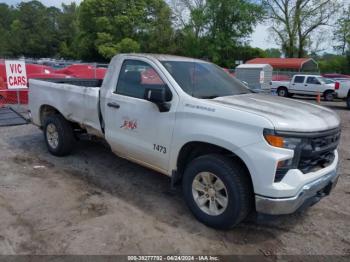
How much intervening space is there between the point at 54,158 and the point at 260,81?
1271 centimetres

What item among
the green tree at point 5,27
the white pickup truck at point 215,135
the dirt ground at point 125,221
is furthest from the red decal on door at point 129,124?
the green tree at point 5,27

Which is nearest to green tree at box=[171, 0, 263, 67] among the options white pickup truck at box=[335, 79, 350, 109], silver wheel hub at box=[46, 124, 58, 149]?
white pickup truck at box=[335, 79, 350, 109]

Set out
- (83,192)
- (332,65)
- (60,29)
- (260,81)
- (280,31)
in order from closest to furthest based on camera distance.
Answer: (83,192) → (260,81) → (332,65) → (280,31) → (60,29)

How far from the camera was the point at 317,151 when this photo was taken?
337 cm

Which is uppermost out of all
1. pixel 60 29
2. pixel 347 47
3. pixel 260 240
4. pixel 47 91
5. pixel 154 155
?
pixel 60 29

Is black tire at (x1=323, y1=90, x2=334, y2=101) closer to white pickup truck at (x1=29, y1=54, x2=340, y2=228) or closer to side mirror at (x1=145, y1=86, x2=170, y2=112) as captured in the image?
white pickup truck at (x1=29, y1=54, x2=340, y2=228)

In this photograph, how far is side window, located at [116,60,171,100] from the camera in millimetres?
4262

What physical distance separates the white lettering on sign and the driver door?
6.58 metres

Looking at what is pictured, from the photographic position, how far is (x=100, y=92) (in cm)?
488

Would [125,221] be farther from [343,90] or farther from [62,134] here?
[343,90]

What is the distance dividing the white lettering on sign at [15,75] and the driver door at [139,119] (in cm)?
658

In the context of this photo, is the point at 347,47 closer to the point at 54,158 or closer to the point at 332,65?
the point at 332,65

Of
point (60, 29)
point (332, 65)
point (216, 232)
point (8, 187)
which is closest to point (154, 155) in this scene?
point (216, 232)

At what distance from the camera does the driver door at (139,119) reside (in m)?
4.01
